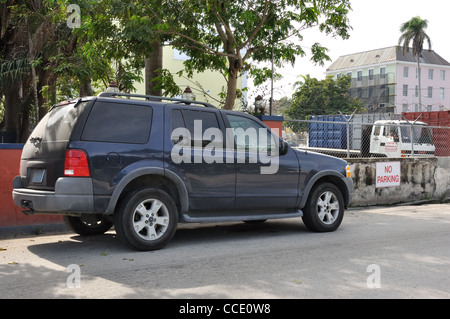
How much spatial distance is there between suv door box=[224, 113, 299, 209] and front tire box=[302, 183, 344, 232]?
37cm

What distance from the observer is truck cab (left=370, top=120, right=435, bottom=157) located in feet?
61.1

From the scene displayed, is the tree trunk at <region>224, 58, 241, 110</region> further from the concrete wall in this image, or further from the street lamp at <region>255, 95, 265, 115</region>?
the concrete wall

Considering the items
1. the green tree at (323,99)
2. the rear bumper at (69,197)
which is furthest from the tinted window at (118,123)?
the green tree at (323,99)

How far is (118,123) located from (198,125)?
1186 millimetres

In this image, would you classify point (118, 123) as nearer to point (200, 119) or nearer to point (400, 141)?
point (200, 119)

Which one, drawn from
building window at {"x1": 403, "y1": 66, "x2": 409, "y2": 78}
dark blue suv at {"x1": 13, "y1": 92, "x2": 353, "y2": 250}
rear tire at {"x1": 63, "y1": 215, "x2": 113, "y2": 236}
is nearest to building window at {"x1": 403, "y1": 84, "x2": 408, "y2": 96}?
building window at {"x1": 403, "y1": 66, "x2": 409, "y2": 78}

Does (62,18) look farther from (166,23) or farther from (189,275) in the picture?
(189,275)

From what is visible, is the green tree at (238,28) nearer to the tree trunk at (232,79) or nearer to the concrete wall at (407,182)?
the tree trunk at (232,79)

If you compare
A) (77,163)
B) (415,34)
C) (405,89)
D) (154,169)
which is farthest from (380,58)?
(77,163)

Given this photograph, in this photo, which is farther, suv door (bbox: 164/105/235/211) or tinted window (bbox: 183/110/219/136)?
tinted window (bbox: 183/110/219/136)

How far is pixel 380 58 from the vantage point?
64.5 metres

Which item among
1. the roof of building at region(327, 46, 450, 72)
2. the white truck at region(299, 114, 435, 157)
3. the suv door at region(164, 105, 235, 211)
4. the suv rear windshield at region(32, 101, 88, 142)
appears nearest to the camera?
the suv rear windshield at region(32, 101, 88, 142)

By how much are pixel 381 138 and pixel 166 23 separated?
12.8 metres
